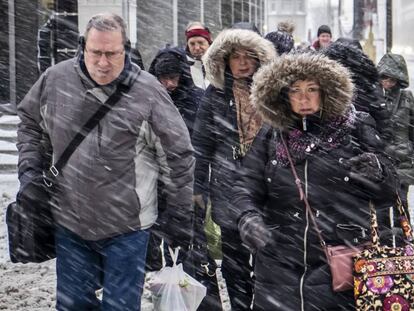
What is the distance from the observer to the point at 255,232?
388 centimetres

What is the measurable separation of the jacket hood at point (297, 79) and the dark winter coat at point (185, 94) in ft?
7.72

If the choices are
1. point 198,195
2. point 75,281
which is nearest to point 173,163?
point 75,281

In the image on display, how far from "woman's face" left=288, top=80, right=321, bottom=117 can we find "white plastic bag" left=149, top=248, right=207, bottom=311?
1124 mm

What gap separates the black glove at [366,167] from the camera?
3721mm

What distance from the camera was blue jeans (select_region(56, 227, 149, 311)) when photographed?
13.8ft

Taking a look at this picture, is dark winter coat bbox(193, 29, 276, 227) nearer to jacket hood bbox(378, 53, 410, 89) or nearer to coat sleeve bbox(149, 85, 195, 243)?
coat sleeve bbox(149, 85, 195, 243)

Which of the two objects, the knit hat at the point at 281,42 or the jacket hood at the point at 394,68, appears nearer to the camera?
the knit hat at the point at 281,42

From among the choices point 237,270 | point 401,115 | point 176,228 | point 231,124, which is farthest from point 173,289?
point 401,115

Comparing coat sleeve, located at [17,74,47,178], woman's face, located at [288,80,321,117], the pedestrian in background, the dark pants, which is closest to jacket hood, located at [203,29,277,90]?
the dark pants

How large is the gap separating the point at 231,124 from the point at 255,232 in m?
1.81

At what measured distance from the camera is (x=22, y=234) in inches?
166

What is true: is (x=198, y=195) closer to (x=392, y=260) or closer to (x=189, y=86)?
(x=189, y=86)

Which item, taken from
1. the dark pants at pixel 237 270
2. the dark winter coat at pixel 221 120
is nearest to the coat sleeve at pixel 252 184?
the dark winter coat at pixel 221 120

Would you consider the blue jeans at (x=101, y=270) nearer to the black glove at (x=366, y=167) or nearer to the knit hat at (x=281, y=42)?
the black glove at (x=366, y=167)
